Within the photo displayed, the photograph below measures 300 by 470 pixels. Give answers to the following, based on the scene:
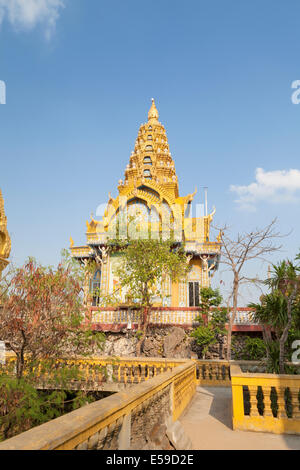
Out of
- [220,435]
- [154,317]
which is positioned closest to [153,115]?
[154,317]

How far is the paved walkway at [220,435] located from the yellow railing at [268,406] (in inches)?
5.5

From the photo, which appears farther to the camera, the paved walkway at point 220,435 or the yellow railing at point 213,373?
the yellow railing at point 213,373

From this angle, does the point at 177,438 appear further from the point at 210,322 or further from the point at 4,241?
the point at 210,322

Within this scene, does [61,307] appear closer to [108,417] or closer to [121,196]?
[108,417]

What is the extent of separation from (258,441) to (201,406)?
133 inches

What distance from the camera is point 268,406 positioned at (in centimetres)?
612

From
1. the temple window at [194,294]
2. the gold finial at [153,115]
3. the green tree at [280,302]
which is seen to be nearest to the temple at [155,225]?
the temple window at [194,294]

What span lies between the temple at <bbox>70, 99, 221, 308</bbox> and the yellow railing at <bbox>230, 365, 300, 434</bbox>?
16390 mm

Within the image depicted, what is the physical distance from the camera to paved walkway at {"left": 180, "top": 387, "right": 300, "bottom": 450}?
5277mm

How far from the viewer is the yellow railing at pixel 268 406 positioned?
19.7ft

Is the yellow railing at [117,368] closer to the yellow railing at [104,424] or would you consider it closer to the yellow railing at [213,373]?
the yellow railing at [213,373]

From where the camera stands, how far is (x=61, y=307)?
8.57m

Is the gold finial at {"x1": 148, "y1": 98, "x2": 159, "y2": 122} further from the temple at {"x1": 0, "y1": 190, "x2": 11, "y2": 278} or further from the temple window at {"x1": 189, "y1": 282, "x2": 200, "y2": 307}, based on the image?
the temple at {"x1": 0, "y1": 190, "x2": 11, "y2": 278}
